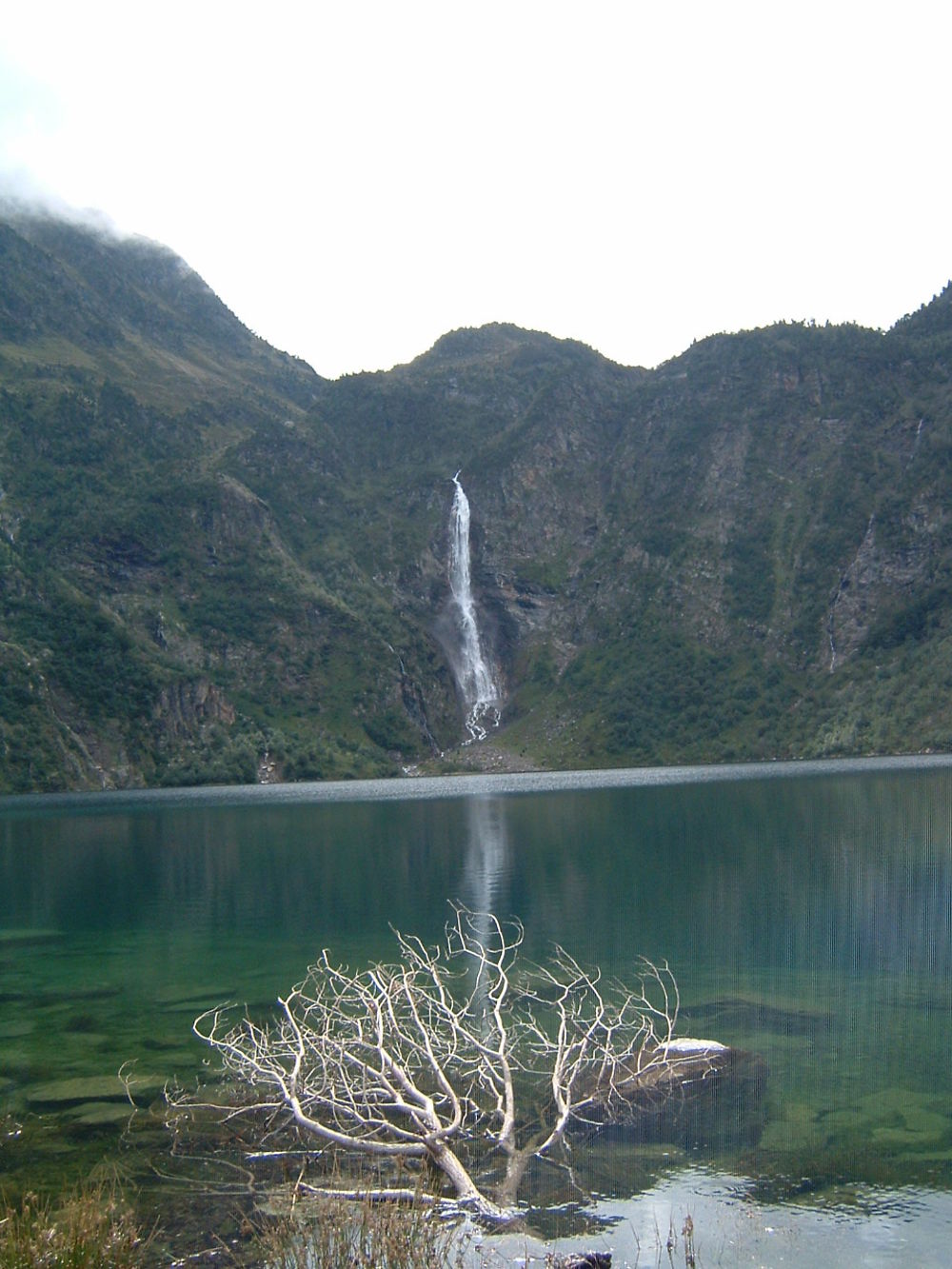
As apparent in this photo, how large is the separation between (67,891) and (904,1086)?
4111 centimetres

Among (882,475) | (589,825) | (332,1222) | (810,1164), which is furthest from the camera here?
(882,475)

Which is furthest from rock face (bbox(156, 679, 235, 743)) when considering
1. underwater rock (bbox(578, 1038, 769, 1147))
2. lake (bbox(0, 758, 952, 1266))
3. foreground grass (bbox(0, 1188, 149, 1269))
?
foreground grass (bbox(0, 1188, 149, 1269))

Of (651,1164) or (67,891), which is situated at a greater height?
(651,1164)

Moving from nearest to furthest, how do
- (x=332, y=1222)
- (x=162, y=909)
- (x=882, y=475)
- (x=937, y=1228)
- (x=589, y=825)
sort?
1. (x=332, y=1222)
2. (x=937, y=1228)
3. (x=162, y=909)
4. (x=589, y=825)
5. (x=882, y=475)

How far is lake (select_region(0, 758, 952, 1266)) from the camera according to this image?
14500 millimetres

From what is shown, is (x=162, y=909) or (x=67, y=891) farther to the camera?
(x=67, y=891)

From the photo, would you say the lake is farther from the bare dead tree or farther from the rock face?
the rock face

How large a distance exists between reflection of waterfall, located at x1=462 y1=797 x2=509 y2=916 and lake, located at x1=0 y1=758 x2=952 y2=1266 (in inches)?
12.0

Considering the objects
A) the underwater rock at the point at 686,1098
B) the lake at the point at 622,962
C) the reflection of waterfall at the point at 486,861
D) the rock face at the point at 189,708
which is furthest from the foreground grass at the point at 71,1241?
the rock face at the point at 189,708

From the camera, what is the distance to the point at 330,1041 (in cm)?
1697

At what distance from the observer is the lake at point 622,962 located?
571 inches

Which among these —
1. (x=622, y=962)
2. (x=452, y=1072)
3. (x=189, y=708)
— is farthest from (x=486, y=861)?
(x=189, y=708)

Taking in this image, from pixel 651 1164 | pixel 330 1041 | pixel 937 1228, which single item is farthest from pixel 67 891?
pixel 937 1228

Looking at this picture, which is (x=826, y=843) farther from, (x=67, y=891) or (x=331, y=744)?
(x=331, y=744)
